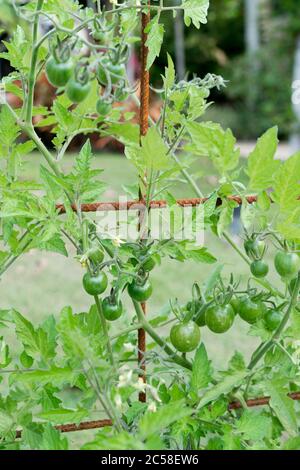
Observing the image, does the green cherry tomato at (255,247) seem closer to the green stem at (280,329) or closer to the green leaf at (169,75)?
the green stem at (280,329)

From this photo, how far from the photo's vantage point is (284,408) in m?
1.15

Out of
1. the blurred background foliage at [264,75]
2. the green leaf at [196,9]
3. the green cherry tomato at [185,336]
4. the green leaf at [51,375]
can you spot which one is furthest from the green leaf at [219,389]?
the blurred background foliage at [264,75]

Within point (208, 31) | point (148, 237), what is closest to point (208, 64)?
point (208, 31)

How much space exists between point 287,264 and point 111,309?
303 mm

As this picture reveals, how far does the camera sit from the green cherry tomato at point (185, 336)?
119 centimetres

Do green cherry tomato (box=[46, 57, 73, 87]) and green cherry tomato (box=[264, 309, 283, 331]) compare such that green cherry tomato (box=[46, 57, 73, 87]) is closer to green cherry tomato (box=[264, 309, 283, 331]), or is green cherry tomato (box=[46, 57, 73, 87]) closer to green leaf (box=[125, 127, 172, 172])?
green leaf (box=[125, 127, 172, 172])

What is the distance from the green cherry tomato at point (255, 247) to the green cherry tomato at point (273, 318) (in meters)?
0.12

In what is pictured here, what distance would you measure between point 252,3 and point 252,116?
5.19ft

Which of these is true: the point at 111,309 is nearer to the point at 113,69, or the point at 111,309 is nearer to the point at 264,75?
the point at 113,69

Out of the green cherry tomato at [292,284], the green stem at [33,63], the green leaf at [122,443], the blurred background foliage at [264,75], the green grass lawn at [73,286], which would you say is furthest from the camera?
the blurred background foliage at [264,75]

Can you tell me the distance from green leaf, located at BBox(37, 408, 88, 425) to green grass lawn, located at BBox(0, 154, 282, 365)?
177 centimetres

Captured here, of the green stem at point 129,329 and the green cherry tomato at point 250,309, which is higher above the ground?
the green cherry tomato at point 250,309

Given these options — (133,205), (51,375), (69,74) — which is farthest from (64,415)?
(69,74)
